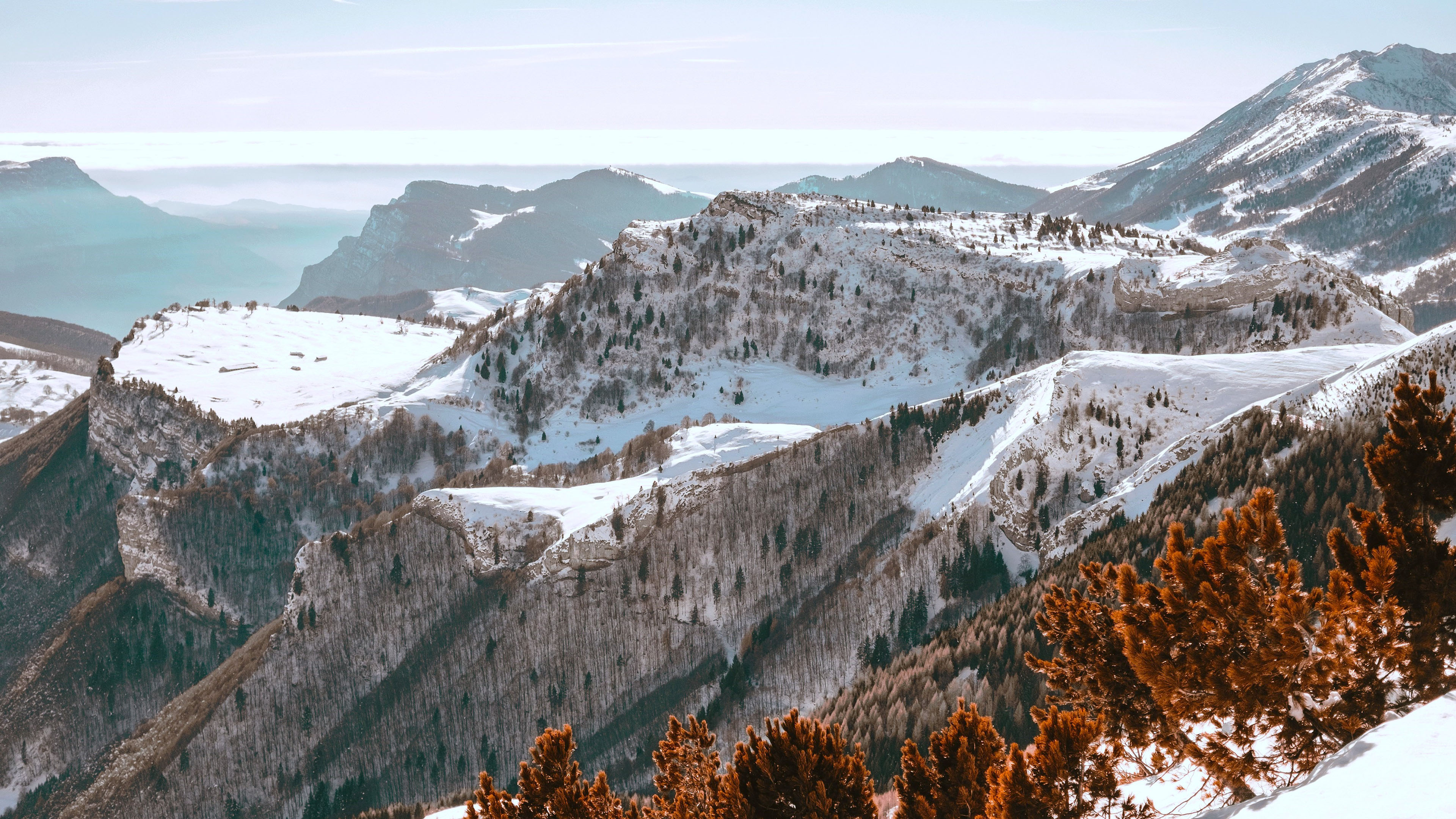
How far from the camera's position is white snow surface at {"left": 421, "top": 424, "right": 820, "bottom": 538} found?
11450cm

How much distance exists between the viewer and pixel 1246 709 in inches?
777

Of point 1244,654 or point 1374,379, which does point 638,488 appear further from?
point 1244,654

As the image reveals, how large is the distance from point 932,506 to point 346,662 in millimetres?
83908

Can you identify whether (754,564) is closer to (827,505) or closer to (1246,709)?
(827,505)

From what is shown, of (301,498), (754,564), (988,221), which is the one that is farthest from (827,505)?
(301,498)

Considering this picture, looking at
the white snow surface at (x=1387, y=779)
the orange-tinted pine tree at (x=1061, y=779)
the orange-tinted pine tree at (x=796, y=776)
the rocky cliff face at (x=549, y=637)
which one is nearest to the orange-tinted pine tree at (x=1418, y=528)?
the white snow surface at (x=1387, y=779)

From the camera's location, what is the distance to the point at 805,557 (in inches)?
4186

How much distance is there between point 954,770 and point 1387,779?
12.7m

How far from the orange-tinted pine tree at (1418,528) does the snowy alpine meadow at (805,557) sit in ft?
0.31

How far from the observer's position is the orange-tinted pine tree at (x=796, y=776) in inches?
983

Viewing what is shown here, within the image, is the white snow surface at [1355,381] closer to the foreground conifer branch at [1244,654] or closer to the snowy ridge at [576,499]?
the foreground conifer branch at [1244,654]

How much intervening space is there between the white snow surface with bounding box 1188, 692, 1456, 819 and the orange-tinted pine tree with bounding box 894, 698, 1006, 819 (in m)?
7.75

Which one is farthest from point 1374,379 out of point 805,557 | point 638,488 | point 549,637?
point 549,637

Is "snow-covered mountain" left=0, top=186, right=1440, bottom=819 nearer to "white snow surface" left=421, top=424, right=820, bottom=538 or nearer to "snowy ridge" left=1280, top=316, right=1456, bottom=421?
"white snow surface" left=421, top=424, right=820, bottom=538
